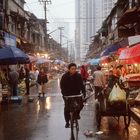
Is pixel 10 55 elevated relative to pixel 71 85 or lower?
elevated

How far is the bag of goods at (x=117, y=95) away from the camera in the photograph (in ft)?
43.9

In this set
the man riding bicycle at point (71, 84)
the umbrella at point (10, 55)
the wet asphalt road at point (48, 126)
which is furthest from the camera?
the umbrella at point (10, 55)

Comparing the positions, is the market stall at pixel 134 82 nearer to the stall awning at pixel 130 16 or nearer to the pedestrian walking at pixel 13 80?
the stall awning at pixel 130 16

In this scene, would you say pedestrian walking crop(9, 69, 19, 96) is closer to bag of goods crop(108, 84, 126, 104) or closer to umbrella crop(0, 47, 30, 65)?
umbrella crop(0, 47, 30, 65)

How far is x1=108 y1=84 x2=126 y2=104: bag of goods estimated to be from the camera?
13.4 meters

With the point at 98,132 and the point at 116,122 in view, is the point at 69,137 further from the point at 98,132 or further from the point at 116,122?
the point at 116,122

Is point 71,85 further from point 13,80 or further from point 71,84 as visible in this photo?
point 13,80

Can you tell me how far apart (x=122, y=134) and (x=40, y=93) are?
16.5 meters

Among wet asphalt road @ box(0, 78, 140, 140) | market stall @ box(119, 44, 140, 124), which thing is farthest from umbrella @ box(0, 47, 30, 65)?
market stall @ box(119, 44, 140, 124)

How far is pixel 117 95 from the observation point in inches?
529

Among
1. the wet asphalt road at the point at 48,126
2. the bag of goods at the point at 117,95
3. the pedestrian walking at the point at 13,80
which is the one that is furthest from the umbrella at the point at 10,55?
the bag of goods at the point at 117,95

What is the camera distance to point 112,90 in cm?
1355

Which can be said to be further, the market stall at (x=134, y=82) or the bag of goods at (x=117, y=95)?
the market stall at (x=134, y=82)

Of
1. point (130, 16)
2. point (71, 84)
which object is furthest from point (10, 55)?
point (71, 84)
